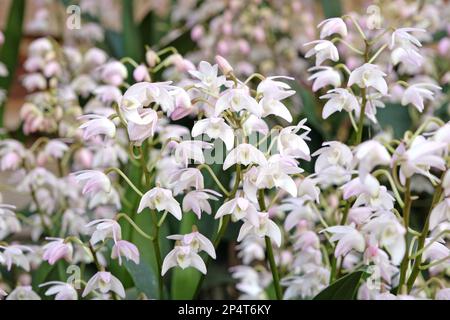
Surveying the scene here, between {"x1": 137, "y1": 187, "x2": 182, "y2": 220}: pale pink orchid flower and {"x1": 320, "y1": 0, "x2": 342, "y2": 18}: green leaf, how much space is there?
90 cm

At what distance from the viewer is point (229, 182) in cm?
91

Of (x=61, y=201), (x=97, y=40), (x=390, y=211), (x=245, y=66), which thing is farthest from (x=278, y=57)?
(x=390, y=211)

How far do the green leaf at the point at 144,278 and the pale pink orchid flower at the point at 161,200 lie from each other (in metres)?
0.18

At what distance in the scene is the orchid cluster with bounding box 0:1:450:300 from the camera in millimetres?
602

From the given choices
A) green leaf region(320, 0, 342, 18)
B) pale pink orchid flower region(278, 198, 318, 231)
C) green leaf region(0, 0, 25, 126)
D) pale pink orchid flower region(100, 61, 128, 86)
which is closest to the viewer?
pale pink orchid flower region(278, 198, 318, 231)

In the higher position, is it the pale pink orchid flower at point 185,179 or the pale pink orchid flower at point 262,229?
the pale pink orchid flower at point 185,179

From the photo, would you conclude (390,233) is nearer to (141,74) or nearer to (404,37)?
(404,37)

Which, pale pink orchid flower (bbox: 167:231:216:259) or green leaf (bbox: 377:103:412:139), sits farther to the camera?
green leaf (bbox: 377:103:412:139)

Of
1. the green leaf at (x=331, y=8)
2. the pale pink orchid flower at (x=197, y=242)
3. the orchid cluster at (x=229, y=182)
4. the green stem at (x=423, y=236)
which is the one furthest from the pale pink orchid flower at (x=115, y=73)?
the green leaf at (x=331, y=8)

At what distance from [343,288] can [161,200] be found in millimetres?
197

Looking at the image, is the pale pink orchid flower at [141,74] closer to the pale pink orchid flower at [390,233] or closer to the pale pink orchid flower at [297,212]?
the pale pink orchid flower at [297,212]

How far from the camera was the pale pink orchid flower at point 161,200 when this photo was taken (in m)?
0.63

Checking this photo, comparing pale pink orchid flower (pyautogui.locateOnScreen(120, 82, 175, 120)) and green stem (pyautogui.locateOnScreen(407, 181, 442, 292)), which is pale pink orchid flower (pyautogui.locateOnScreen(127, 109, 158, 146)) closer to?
pale pink orchid flower (pyautogui.locateOnScreen(120, 82, 175, 120))

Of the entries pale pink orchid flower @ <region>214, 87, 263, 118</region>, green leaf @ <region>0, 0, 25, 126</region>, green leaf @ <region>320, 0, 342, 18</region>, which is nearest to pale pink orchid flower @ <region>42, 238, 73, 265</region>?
pale pink orchid flower @ <region>214, 87, 263, 118</region>
